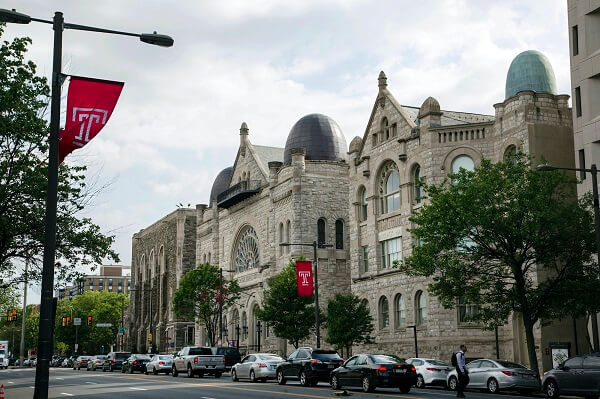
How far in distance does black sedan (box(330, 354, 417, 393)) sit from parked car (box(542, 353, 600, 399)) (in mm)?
4637

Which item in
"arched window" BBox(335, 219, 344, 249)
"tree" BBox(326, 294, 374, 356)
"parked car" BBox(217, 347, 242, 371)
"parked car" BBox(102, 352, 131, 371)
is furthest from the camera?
"arched window" BBox(335, 219, 344, 249)

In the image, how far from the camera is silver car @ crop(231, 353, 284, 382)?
34906 millimetres

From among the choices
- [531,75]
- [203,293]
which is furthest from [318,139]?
[531,75]

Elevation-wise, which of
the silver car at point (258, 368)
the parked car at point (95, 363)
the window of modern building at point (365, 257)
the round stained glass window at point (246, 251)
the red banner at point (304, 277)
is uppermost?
the round stained glass window at point (246, 251)

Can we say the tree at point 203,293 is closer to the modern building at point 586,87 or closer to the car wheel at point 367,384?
the modern building at point 586,87

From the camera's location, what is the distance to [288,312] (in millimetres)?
53188

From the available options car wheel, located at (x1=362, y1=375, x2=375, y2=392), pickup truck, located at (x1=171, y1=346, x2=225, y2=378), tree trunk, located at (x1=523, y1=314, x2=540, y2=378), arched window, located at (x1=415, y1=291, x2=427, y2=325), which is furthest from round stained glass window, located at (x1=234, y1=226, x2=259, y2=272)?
car wheel, located at (x1=362, y1=375, x2=375, y2=392)

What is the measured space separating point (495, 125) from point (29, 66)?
28.1 meters

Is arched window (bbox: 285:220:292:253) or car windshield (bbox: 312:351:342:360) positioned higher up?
arched window (bbox: 285:220:292:253)

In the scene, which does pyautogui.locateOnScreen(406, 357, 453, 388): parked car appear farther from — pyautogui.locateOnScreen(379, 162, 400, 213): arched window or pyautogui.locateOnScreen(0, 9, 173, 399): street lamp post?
pyautogui.locateOnScreen(0, 9, 173, 399): street lamp post

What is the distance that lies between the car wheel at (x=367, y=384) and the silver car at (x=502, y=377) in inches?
145

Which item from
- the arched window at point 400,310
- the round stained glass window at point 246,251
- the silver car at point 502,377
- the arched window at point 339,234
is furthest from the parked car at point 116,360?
the silver car at point 502,377

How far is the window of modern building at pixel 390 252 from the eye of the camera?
50.6 metres

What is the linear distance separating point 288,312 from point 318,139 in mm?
19807
